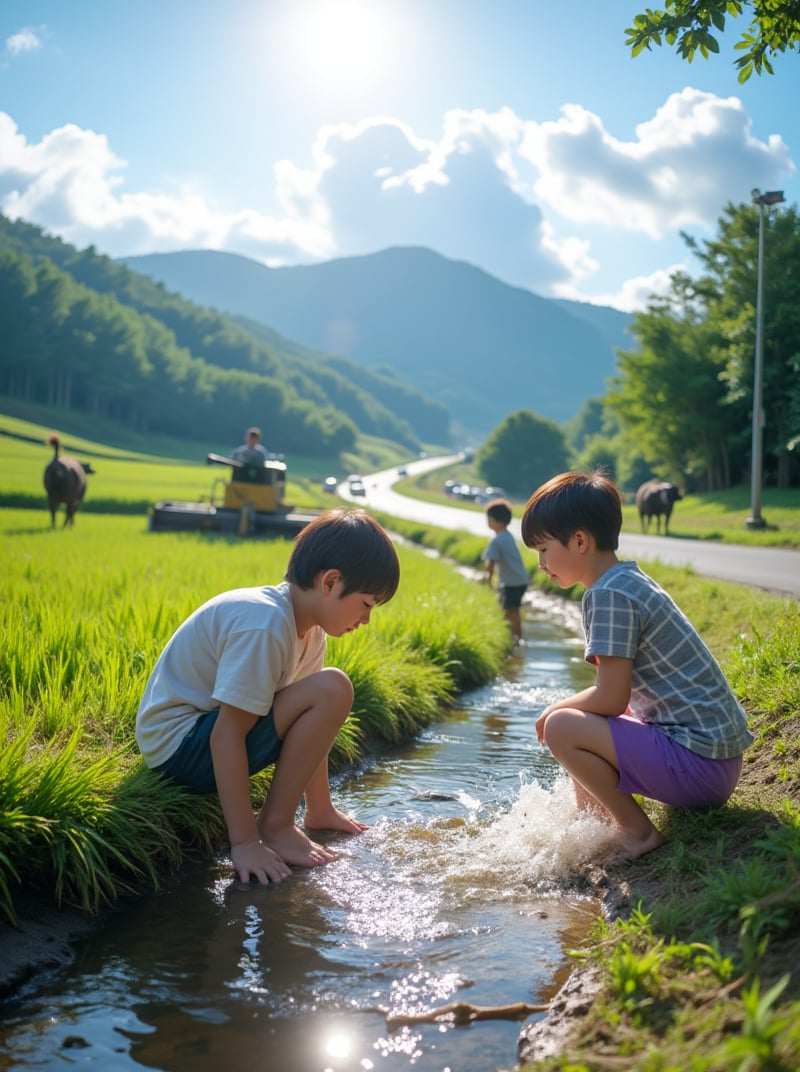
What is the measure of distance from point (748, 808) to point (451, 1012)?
4.83 feet

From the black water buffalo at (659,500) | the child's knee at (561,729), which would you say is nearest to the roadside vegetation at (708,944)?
the child's knee at (561,729)

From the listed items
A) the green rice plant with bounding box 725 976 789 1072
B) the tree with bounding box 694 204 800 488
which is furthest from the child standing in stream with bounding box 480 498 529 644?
the tree with bounding box 694 204 800 488

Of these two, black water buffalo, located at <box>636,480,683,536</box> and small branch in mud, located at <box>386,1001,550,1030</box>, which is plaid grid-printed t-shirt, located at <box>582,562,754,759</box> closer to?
small branch in mud, located at <box>386,1001,550,1030</box>

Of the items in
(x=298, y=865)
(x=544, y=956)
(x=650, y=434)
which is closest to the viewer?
(x=544, y=956)

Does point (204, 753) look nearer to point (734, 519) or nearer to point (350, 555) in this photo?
point (350, 555)

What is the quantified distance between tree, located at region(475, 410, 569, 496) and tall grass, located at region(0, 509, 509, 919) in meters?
90.6

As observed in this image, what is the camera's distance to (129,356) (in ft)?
325

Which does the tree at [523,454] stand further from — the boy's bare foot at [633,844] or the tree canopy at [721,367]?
the boy's bare foot at [633,844]

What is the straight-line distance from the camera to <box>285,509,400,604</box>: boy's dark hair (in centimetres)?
342

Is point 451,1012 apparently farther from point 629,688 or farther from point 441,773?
point 441,773

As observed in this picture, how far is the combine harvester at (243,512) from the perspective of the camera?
20281mm

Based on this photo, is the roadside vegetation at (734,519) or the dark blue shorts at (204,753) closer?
the dark blue shorts at (204,753)

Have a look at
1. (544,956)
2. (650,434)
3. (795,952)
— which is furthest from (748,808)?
(650,434)

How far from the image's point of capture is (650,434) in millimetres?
41750
